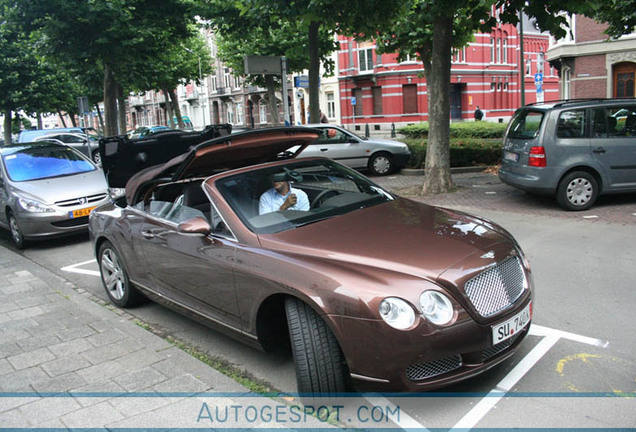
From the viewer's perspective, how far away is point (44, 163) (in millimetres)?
9875

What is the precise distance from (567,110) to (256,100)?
166 ft

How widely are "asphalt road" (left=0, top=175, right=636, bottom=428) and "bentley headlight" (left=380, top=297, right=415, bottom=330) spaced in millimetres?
649

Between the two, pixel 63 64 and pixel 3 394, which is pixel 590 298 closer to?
pixel 3 394

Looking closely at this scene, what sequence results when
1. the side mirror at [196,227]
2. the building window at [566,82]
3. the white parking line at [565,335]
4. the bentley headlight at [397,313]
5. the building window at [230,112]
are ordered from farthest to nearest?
the building window at [230,112] < the building window at [566,82] < the white parking line at [565,335] < the side mirror at [196,227] < the bentley headlight at [397,313]

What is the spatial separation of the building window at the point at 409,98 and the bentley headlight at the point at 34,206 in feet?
130

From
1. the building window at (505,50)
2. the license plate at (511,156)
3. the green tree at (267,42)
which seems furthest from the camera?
the building window at (505,50)

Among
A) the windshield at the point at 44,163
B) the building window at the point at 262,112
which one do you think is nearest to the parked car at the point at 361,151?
the windshield at the point at 44,163

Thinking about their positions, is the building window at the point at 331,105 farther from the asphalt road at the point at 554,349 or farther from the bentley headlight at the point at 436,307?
the bentley headlight at the point at 436,307

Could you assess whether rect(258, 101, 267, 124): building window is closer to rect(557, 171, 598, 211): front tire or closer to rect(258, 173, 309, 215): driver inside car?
rect(557, 171, 598, 211): front tire

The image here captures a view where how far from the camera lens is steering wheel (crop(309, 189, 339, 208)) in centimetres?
432

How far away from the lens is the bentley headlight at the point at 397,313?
2.94 metres

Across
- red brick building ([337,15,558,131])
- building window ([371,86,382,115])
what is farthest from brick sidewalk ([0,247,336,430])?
building window ([371,86,382,115])

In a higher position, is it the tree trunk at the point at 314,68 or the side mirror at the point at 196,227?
the tree trunk at the point at 314,68

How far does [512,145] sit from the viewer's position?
Answer: 31.3 ft
